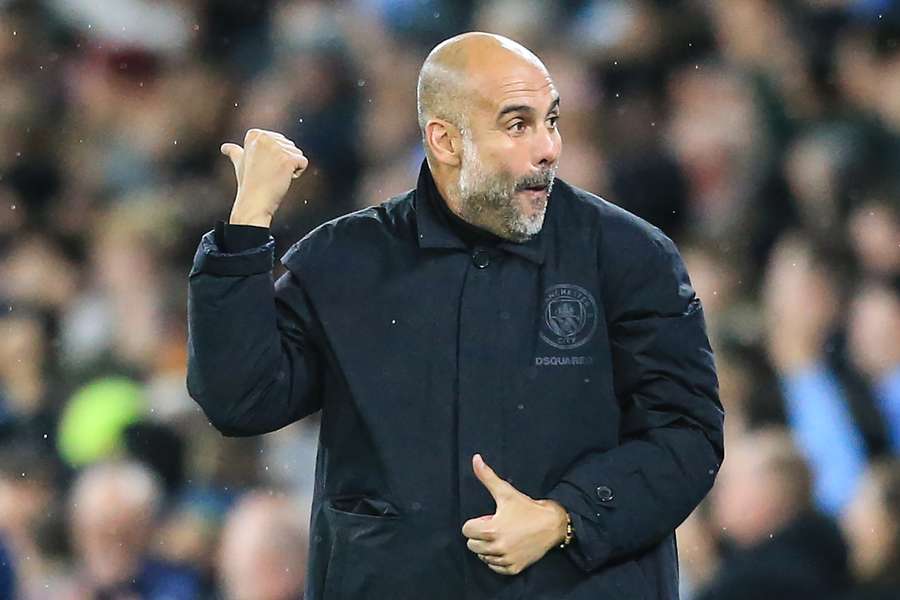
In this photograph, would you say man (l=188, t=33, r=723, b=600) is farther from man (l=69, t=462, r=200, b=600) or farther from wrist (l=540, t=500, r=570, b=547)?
man (l=69, t=462, r=200, b=600)

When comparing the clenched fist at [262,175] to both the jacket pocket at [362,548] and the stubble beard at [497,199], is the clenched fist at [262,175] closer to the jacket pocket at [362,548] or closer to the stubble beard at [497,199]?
the stubble beard at [497,199]

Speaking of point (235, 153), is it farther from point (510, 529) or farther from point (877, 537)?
point (877, 537)

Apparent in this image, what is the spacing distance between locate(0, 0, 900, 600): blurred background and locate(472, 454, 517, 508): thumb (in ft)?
6.83

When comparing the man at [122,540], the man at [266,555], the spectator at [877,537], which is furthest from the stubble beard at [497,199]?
the man at [122,540]

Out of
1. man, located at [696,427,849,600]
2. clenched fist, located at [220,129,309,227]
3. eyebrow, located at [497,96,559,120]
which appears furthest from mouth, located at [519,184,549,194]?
man, located at [696,427,849,600]

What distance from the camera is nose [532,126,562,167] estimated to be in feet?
9.52

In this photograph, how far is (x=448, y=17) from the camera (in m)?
7.25

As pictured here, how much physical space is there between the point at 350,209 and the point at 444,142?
12.4 feet

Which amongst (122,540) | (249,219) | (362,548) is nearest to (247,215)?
(249,219)

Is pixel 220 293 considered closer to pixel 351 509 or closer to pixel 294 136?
pixel 351 509

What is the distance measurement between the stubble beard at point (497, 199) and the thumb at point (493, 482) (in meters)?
0.37

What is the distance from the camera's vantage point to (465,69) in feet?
9.69

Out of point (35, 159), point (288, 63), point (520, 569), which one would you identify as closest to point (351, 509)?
point (520, 569)

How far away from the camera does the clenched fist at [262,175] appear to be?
2846 mm
